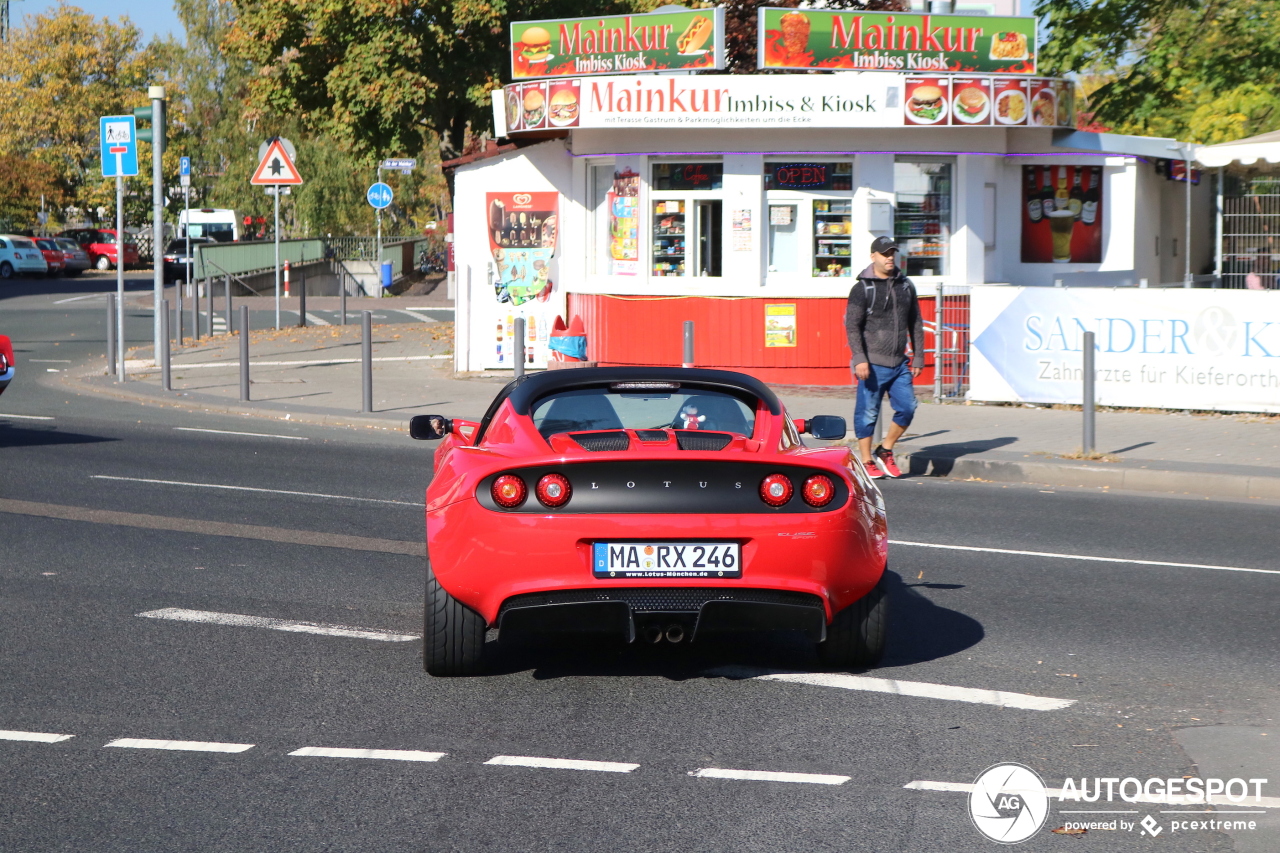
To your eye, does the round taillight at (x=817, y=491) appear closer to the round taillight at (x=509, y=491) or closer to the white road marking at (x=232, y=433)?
the round taillight at (x=509, y=491)

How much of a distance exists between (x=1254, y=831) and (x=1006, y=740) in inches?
39.7

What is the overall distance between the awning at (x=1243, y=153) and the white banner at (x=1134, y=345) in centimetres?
473

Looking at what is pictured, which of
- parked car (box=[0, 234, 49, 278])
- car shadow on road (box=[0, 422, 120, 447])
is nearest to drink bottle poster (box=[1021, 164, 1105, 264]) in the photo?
car shadow on road (box=[0, 422, 120, 447])

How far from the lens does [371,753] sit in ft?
16.7

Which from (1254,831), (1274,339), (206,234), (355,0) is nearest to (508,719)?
(1254,831)

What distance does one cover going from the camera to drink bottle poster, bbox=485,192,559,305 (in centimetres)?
2027

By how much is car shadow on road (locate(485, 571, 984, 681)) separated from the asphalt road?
2cm

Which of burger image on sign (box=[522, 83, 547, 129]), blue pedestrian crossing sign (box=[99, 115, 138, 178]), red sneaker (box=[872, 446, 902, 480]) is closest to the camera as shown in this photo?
red sneaker (box=[872, 446, 902, 480])

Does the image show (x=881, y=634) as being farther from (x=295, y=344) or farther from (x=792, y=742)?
(x=295, y=344)

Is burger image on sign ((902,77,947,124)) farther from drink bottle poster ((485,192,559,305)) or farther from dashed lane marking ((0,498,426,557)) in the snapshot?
dashed lane marking ((0,498,426,557))

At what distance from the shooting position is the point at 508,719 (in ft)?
18.1

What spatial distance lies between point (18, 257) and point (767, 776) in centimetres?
5573

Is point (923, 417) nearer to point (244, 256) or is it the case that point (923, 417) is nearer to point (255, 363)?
point (255, 363)

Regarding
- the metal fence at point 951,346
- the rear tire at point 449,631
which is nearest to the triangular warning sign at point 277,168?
the metal fence at point 951,346
